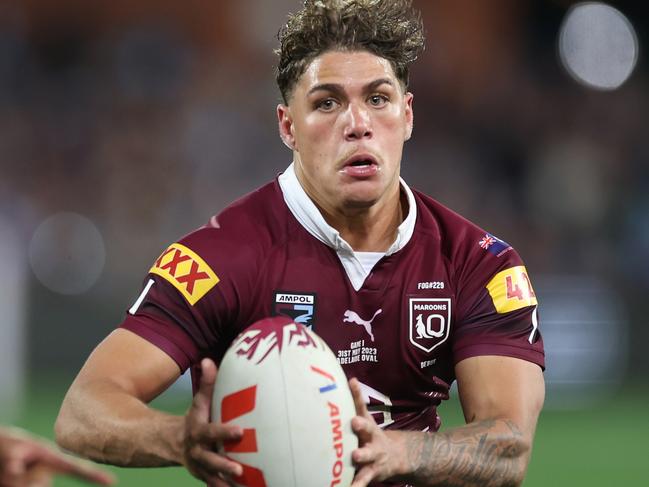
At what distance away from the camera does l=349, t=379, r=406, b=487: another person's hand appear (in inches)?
132

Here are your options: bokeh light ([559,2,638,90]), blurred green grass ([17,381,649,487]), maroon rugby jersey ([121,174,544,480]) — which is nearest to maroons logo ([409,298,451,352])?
maroon rugby jersey ([121,174,544,480])

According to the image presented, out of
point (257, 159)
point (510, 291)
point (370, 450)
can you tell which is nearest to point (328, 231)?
point (510, 291)

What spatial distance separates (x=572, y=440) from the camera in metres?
8.73

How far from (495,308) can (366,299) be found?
48 cm

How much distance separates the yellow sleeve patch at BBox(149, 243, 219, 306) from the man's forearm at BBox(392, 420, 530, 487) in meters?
0.92

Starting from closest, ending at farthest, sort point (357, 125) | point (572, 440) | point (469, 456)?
point (469, 456) → point (357, 125) → point (572, 440)

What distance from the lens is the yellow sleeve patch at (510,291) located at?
169 inches

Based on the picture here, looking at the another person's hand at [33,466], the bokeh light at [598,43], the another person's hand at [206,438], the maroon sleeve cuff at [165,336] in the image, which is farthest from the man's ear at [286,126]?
the bokeh light at [598,43]

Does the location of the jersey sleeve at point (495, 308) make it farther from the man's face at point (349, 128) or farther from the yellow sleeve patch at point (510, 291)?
the man's face at point (349, 128)

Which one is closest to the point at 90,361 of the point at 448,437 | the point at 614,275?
the point at 448,437

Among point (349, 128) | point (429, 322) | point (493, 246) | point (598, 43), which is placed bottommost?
point (429, 322)

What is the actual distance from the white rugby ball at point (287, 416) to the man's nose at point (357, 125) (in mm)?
979

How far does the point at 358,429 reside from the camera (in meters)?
3.35

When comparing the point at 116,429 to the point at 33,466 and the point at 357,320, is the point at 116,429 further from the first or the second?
the point at 33,466
